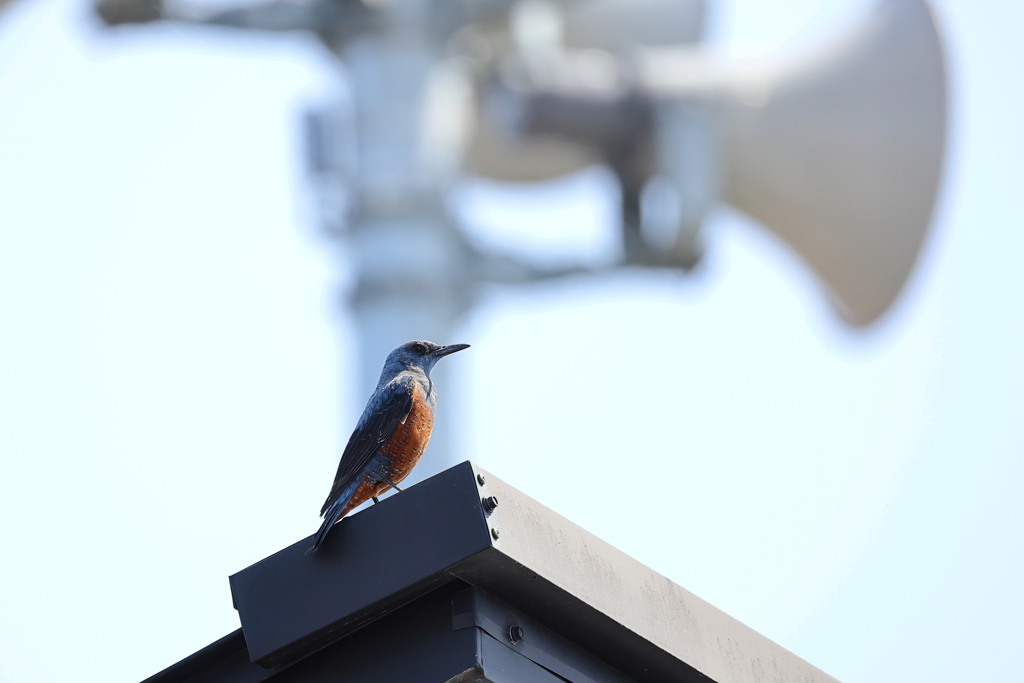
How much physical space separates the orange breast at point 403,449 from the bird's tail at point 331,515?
79mm

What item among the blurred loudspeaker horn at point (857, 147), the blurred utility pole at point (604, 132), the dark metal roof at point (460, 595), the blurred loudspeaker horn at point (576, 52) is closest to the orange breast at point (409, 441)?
the dark metal roof at point (460, 595)

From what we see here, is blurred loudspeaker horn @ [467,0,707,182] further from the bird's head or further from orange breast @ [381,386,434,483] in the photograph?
orange breast @ [381,386,434,483]

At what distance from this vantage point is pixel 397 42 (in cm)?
1205

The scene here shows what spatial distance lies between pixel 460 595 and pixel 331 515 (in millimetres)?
435

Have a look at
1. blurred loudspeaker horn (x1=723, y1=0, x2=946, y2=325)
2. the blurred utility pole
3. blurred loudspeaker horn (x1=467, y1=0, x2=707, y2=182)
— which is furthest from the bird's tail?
blurred loudspeaker horn (x1=723, y1=0, x2=946, y2=325)

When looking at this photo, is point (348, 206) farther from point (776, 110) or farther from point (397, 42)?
point (776, 110)

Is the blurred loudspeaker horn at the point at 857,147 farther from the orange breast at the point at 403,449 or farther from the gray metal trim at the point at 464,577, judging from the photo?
the gray metal trim at the point at 464,577

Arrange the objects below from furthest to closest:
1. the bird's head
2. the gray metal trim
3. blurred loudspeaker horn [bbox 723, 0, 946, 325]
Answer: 1. blurred loudspeaker horn [bbox 723, 0, 946, 325]
2. the bird's head
3. the gray metal trim

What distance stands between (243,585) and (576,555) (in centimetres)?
81

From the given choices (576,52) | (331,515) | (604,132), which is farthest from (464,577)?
(576,52)

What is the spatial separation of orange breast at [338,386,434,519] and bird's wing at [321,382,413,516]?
0.02m

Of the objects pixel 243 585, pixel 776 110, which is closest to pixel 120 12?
pixel 776 110

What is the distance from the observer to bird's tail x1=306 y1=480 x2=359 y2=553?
319cm

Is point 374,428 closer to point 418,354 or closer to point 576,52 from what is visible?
point 418,354
